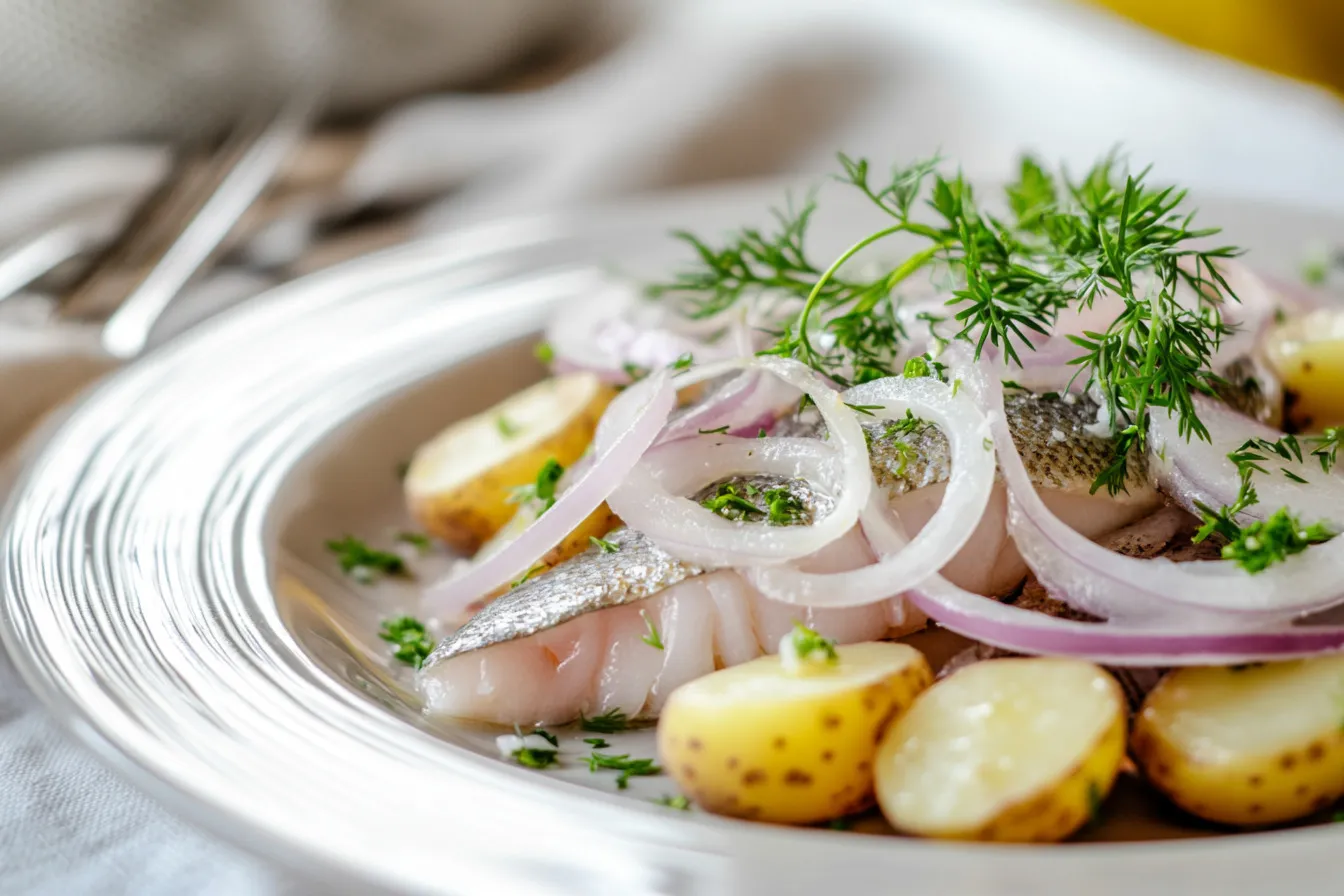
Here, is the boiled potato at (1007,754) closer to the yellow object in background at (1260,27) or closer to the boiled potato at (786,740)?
the boiled potato at (786,740)

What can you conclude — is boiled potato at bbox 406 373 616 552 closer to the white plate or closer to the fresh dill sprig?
the white plate

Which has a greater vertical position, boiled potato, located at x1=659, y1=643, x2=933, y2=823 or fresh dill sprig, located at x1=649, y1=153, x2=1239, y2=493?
Result: fresh dill sprig, located at x1=649, y1=153, x2=1239, y2=493

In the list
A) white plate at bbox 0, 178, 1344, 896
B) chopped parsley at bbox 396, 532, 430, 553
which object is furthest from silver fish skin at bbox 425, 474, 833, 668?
chopped parsley at bbox 396, 532, 430, 553

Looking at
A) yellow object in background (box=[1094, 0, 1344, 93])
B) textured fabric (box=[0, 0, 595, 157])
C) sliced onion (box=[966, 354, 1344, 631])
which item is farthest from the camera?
yellow object in background (box=[1094, 0, 1344, 93])

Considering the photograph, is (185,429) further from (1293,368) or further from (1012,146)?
(1012,146)

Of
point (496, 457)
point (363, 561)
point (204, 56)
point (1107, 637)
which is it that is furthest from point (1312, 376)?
point (204, 56)

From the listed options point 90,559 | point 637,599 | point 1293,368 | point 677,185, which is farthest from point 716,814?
point 677,185

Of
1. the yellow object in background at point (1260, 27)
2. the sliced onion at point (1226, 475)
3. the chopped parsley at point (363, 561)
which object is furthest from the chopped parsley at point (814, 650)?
the yellow object in background at point (1260, 27)

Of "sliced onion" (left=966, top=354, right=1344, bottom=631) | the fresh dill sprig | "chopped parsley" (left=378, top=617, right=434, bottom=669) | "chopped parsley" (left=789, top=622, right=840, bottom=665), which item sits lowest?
"chopped parsley" (left=378, top=617, right=434, bottom=669)
